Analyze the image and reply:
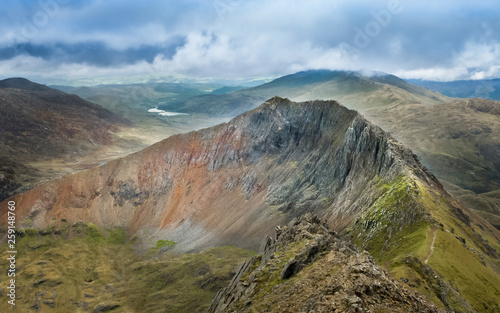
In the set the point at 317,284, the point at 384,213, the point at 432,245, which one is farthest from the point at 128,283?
the point at 317,284

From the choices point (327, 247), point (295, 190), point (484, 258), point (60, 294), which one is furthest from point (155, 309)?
point (484, 258)

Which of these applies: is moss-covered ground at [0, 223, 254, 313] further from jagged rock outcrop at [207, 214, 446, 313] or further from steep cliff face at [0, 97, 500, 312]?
jagged rock outcrop at [207, 214, 446, 313]

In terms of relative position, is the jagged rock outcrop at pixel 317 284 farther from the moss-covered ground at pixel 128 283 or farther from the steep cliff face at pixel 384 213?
the moss-covered ground at pixel 128 283

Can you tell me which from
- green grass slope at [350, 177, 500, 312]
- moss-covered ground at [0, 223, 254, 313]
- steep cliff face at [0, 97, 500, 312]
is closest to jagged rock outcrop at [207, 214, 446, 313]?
green grass slope at [350, 177, 500, 312]

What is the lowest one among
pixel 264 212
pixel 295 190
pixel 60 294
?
pixel 60 294

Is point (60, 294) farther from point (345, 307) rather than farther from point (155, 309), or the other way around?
point (345, 307)

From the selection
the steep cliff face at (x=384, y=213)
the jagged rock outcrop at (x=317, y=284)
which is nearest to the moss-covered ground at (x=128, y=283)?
the steep cliff face at (x=384, y=213)

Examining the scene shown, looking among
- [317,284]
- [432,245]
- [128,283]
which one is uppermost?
[317,284]

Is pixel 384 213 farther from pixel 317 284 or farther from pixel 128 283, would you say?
pixel 128 283

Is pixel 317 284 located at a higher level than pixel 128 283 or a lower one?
higher
